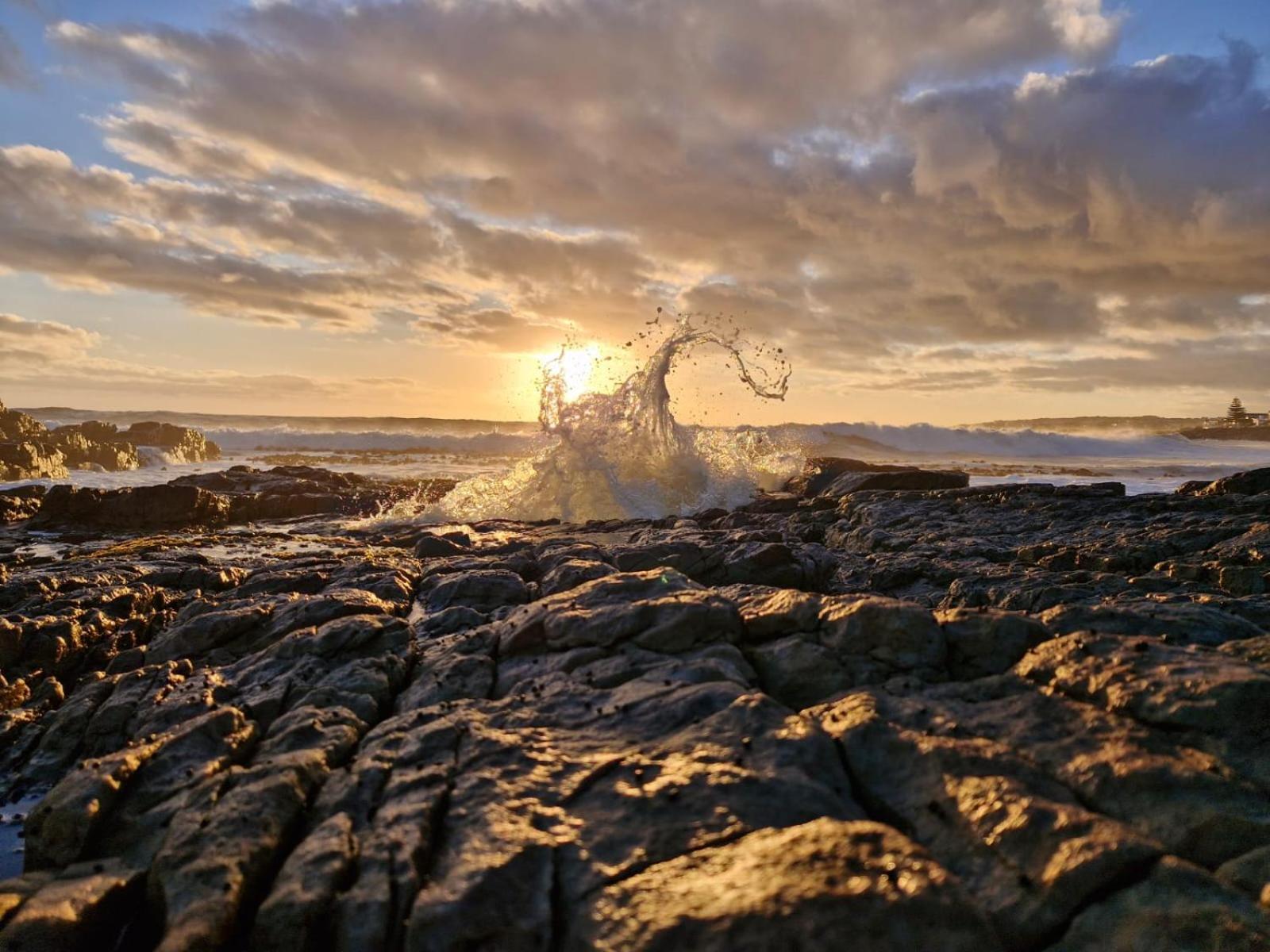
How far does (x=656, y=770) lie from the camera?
4.25 metres

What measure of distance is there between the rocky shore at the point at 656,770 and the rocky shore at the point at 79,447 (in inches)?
959

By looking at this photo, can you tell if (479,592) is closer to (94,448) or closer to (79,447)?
(79,447)

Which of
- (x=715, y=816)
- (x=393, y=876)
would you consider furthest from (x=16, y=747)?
(x=715, y=816)

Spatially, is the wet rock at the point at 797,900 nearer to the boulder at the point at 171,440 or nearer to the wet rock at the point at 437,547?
the wet rock at the point at 437,547

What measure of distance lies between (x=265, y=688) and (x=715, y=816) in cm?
426

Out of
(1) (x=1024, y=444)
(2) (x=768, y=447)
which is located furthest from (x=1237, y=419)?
(2) (x=768, y=447)

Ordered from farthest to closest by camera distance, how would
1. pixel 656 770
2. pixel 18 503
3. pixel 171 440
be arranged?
pixel 171 440 → pixel 18 503 → pixel 656 770

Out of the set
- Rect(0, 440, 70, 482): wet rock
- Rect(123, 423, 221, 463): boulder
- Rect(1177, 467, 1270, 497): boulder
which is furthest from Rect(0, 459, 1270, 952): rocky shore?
Rect(123, 423, 221, 463): boulder

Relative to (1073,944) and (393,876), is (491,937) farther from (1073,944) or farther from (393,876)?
(1073,944)

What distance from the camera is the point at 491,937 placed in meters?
3.34

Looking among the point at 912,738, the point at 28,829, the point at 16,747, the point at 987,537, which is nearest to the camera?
the point at 912,738

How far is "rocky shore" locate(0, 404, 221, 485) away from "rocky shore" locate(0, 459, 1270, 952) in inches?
959

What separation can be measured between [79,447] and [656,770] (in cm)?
3911

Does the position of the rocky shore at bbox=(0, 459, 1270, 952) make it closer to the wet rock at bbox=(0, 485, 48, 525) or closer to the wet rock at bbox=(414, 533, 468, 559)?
the wet rock at bbox=(414, 533, 468, 559)
